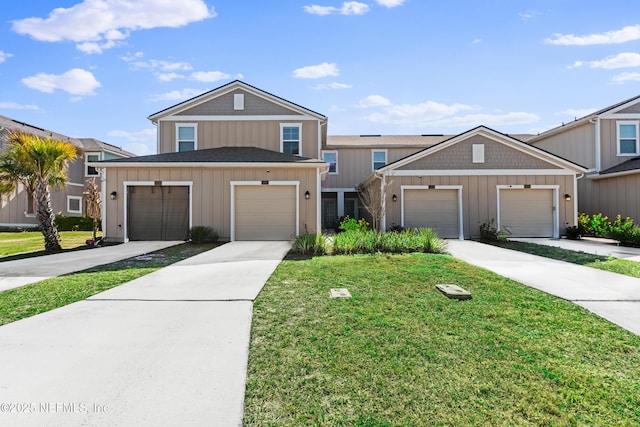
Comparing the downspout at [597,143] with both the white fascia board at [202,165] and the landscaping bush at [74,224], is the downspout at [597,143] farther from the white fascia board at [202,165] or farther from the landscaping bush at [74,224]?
the landscaping bush at [74,224]

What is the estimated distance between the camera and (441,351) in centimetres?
345

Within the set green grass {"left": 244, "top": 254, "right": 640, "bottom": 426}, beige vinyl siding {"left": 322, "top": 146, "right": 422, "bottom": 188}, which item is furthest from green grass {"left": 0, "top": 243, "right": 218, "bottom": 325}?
beige vinyl siding {"left": 322, "top": 146, "right": 422, "bottom": 188}

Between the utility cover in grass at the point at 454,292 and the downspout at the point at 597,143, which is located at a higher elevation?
the downspout at the point at 597,143

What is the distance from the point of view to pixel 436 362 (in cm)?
322

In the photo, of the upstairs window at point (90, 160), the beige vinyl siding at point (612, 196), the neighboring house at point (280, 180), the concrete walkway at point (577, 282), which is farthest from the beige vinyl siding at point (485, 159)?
the upstairs window at point (90, 160)

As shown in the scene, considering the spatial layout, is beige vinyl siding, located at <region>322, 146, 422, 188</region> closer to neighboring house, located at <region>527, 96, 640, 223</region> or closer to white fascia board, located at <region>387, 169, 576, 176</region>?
white fascia board, located at <region>387, 169, 576, 176</region>

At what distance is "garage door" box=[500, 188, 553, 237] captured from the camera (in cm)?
1510

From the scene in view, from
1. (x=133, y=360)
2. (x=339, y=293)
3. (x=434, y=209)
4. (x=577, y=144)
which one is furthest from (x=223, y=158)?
(x=577, y=144)

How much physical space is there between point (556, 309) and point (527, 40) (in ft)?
37.1

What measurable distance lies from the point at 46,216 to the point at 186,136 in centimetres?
680

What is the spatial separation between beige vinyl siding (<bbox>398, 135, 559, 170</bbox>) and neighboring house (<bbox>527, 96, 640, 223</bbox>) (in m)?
3.94

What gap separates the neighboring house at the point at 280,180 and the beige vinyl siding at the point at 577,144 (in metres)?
3.66

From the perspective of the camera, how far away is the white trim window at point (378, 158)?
2302cm

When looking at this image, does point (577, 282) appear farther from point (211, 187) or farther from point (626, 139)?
point (626, 139)
